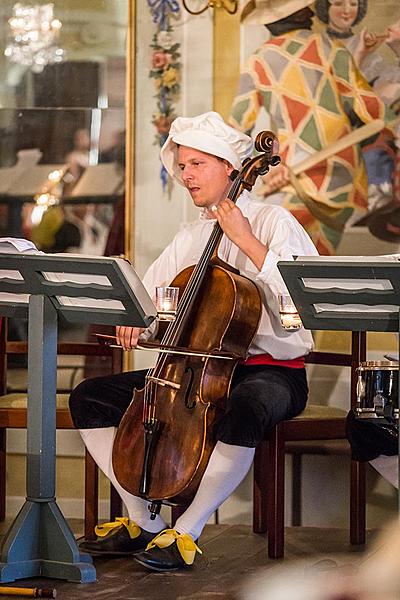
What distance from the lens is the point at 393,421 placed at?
7.05 ft

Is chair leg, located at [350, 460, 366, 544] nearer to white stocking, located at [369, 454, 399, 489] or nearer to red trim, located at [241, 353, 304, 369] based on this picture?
white stocking, located at [369, 454, 399, 489]

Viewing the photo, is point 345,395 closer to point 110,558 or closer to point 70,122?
point 110,558

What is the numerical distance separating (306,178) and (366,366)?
1.74m

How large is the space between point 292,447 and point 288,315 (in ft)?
4.26

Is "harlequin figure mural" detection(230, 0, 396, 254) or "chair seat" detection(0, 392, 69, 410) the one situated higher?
"harlequin figure mural" detection(230, 0, 396, 254)

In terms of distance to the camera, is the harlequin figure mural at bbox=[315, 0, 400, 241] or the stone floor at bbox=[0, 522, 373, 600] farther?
the harlequin figure mural at bbox=[315, 0, 400, 241]

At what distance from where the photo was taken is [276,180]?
3850mm

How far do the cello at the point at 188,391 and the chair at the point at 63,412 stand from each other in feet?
1.55

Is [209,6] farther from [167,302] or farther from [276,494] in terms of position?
[276,494]

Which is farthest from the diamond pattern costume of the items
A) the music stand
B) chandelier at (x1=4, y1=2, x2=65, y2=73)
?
the music stand

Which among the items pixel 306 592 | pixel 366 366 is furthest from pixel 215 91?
pixel 306 592

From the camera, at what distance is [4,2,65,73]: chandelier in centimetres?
403

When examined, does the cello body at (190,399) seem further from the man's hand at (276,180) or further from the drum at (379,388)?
the man's hand at (276,180)

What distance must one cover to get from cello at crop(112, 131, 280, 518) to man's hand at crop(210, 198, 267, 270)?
0.08m
